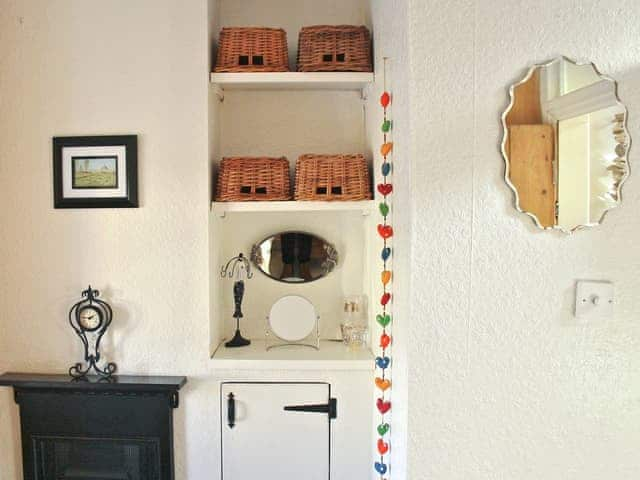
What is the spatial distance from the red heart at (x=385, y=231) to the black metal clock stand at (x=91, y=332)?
40.0 inches

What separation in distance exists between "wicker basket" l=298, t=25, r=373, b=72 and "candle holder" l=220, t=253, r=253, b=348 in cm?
77

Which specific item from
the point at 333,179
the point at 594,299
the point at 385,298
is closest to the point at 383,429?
the point at 385,298

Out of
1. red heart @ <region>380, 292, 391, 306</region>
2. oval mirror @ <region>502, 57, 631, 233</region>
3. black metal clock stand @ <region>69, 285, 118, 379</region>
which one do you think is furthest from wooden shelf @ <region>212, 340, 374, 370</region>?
oval mirror @ <region>502, 57, 631, 233</region>

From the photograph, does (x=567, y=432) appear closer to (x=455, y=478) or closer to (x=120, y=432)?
(x=455, y=478)

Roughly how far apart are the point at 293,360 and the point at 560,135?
109 cm

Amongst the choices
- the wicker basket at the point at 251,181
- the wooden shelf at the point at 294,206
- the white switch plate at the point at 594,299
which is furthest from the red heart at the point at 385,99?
the white switch plate at the point at 594,299

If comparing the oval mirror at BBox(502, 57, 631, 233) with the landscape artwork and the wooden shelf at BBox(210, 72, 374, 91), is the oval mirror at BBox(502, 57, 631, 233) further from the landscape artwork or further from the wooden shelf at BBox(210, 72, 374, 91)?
the landscape artwork

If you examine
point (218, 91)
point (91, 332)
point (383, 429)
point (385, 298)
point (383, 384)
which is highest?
point (218, 91)

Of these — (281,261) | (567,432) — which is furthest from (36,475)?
(567,432)

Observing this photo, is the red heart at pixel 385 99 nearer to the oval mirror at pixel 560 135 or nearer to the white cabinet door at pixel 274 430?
the oval mirror at pixel 560 135

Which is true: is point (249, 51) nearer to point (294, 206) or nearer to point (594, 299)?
point (294, 206)

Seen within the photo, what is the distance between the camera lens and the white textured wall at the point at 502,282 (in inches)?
47.1

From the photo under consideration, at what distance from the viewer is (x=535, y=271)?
48.2 inches

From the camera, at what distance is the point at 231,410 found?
1708 mm
